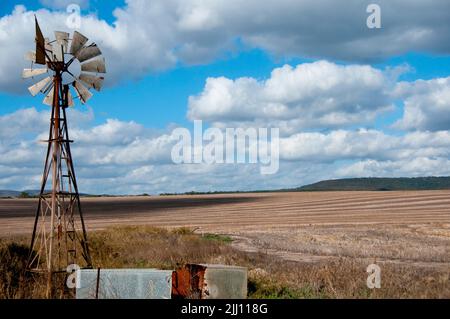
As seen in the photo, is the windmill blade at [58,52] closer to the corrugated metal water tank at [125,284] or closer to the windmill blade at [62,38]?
the windmill blade at [62,38]

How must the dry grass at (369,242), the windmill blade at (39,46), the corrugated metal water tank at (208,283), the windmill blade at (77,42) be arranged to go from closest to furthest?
the corrugated metal water tank at (208,283), the windmill blade at (39,46), the windmill blade at (77,42), the dry grass at (369,242)

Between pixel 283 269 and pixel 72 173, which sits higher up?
pixel 72 173

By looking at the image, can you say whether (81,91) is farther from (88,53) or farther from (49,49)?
(49,49)

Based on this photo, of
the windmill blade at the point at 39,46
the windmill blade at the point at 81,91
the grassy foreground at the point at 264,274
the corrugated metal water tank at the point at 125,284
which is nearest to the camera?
the corrugated metal water tank at the point at 125,284

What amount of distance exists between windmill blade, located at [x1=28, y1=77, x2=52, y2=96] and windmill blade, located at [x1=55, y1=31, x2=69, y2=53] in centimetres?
97

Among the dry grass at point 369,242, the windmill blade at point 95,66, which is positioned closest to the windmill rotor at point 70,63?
the windmill blade at point 95,66

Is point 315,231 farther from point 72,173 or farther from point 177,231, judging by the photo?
point 72,173

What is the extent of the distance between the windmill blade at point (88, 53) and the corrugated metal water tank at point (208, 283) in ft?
22.3

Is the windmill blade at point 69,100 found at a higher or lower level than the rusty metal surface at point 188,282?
higher

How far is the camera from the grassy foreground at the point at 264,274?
1334cm

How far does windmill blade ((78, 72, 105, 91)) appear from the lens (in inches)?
639
